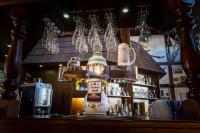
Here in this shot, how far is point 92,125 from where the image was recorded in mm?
920

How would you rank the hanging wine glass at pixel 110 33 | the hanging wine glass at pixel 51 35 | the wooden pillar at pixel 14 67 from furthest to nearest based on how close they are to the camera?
the hanging wine glass at pixel 51 35 → the hanging wine glass at pixel 110 33 → the wooden pillar at pixel 14 67

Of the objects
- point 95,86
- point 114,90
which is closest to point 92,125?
point 95,86

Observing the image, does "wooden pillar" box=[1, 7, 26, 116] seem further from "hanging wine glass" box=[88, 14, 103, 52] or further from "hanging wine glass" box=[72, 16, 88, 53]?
"hanging wine glass" box=[88, 14, 103, 52]

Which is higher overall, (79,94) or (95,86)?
(79,94)

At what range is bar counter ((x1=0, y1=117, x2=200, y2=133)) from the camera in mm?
828

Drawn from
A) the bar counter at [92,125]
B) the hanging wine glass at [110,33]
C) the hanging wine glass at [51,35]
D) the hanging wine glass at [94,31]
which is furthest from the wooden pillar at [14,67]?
the hanging wine glass at [110,33]

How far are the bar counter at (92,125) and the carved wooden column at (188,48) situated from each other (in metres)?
0.19

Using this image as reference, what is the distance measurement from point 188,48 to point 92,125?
0.63 meters

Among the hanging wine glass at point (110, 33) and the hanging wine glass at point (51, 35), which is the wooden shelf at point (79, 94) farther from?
the hanging wine glass at point (110, 33)

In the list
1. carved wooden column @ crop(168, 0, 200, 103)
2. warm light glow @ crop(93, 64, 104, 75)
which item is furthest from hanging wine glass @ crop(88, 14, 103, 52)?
carved wooden column @ crop(168, 0, 200, 103)

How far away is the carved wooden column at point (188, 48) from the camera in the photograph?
93cm

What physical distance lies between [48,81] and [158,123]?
14.5 feet

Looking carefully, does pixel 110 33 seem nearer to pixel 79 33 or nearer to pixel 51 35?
pixel 79 33

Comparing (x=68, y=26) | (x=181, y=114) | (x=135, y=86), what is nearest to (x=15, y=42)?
(x=68, y=26)
